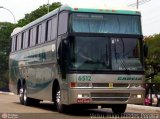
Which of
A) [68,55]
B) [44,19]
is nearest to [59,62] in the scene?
[68,55]

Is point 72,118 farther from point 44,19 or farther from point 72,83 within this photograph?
point 44,19

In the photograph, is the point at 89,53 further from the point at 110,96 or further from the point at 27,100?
the point at 27,100

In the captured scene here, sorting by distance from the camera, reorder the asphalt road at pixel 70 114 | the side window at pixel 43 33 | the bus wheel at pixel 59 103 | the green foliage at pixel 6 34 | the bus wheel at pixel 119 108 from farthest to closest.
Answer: the green foliage at pixel 6 34 < the side window at pixel 43 33 < the bus wheel at pixel 119 108 < the bus wheel at pixel 59 103 < the asphalt road at pixel 70 114

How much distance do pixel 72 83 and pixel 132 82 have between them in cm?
208

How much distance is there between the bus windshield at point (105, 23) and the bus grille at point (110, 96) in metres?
2.11

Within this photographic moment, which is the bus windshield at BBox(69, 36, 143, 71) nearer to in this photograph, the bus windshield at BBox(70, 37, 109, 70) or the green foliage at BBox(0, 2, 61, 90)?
the bus windshield at BBox(70, 37, 109, 70)

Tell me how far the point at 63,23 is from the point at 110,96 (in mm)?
2999

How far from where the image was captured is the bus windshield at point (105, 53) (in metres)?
17.8

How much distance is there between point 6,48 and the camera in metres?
84.1

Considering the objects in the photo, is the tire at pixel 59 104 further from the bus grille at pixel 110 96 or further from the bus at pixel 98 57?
the bus grille at pixel 110 96

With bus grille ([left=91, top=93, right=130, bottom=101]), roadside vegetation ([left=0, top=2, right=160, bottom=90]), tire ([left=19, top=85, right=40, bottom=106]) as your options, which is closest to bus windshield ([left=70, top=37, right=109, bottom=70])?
bus grille ([left=91, top=93, right=130, bottom=101])

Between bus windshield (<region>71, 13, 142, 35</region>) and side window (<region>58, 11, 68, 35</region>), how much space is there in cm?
37

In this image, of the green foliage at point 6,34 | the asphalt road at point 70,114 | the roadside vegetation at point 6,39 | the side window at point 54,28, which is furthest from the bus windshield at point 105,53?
the green foliage at point 6,34

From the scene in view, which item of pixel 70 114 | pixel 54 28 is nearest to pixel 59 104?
pixel 70 114
